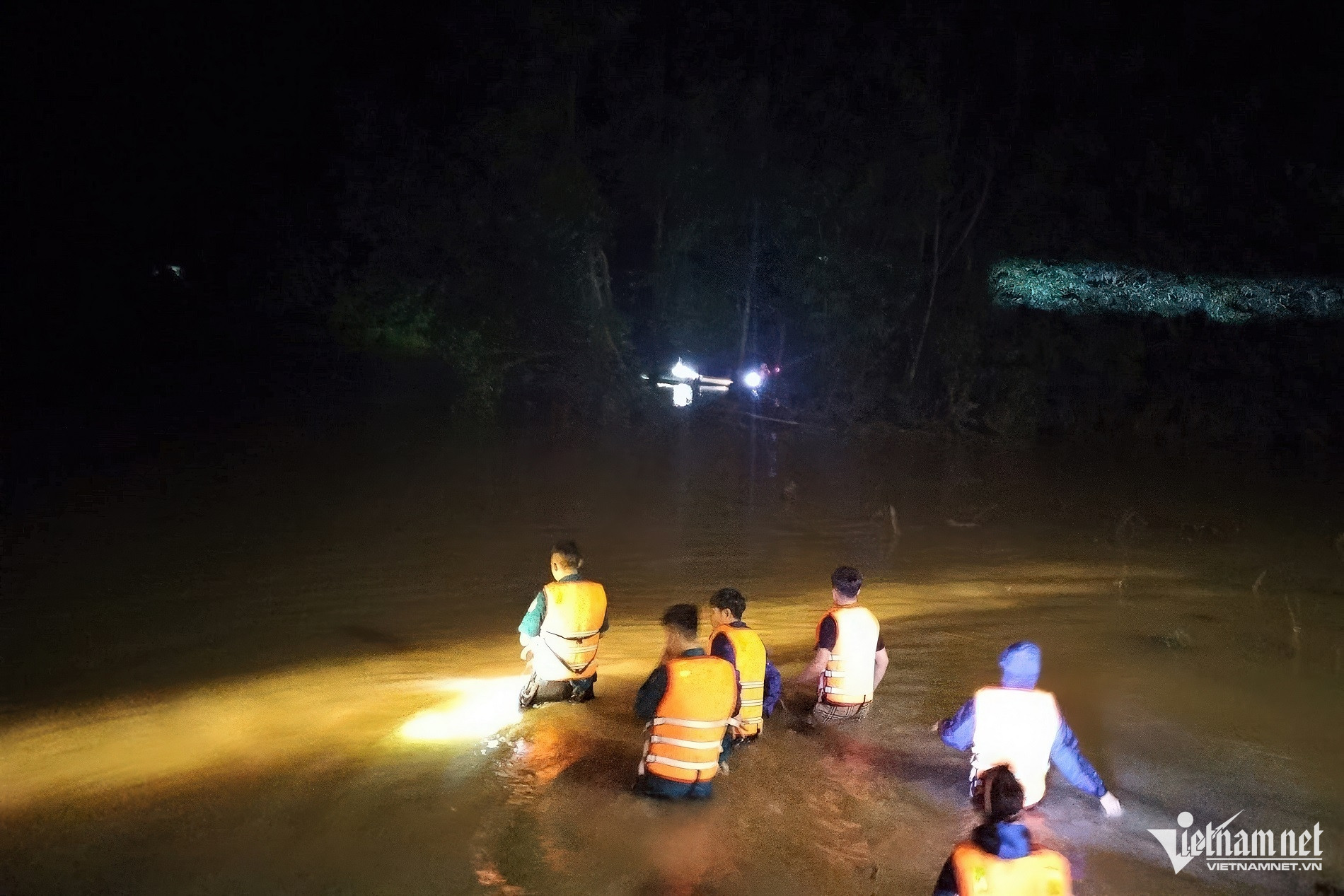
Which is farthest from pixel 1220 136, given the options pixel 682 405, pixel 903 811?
pixel 903 811

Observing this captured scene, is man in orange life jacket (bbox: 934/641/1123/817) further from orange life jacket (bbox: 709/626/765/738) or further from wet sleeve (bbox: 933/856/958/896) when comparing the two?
wet sleeve (bbox: 933/856/958/896)

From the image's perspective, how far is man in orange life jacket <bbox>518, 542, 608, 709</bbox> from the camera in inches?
316

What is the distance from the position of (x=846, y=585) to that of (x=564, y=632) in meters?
2.08

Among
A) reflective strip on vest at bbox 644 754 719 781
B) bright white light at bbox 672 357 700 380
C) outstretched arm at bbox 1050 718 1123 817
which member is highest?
bright white light at bbox 672 357 700 380

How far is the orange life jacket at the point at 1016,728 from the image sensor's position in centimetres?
562

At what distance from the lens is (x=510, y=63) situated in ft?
68.0

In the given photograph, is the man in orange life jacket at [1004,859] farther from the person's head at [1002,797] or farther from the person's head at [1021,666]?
the person's head at [1021,666]

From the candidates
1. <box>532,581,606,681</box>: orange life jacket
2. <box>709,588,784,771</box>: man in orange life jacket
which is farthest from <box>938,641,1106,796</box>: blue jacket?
<box>532,581,606,681</box>: orange life jacket

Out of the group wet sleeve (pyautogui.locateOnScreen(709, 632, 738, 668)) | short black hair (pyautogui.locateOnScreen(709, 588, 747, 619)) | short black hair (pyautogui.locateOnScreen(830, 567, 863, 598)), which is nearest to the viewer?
wet sleeve (pyautogui.locateOnScreen(709, 632, 738, 668))

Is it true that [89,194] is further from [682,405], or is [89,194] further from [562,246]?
[682,405]

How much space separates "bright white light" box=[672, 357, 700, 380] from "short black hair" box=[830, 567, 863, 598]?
1908 centimetres

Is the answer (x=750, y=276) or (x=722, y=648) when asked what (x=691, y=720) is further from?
(x=750, y=276)

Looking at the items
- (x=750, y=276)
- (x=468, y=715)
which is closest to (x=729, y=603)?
(x=468, y=715)

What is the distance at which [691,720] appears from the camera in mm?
6355
